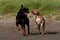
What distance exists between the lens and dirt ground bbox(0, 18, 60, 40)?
845cm

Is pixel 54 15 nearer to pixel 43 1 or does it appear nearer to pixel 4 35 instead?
pixel 43 1

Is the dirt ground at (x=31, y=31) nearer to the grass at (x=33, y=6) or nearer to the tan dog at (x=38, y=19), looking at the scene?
the tan dog at (x=38, y=19)

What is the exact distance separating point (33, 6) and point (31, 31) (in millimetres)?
3804

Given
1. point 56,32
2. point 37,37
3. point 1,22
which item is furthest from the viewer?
point 1,22

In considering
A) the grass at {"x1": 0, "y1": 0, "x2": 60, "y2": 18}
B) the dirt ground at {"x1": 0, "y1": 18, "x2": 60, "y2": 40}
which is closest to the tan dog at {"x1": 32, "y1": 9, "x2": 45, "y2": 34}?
the dirt ground at {"x1": 0, "y1": 18, "x2": 60, "y2": 40}

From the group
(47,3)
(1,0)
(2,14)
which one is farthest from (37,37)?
(1,0)

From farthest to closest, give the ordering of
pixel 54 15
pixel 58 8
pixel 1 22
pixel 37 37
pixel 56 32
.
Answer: pixel 58 8
pixel 54 15
pixel 1 22
pixel 56 32
pixel 37 37

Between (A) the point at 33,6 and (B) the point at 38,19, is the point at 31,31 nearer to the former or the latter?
(B) the point at 38,19

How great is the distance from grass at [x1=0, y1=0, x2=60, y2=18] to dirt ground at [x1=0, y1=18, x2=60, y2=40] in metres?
1.55

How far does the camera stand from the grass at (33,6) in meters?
12.4

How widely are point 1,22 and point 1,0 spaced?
372cm

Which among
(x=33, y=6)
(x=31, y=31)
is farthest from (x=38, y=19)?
(x=33, y=6)

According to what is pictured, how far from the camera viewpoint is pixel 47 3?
43.8ft

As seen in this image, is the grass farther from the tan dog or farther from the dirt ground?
the tan dog
